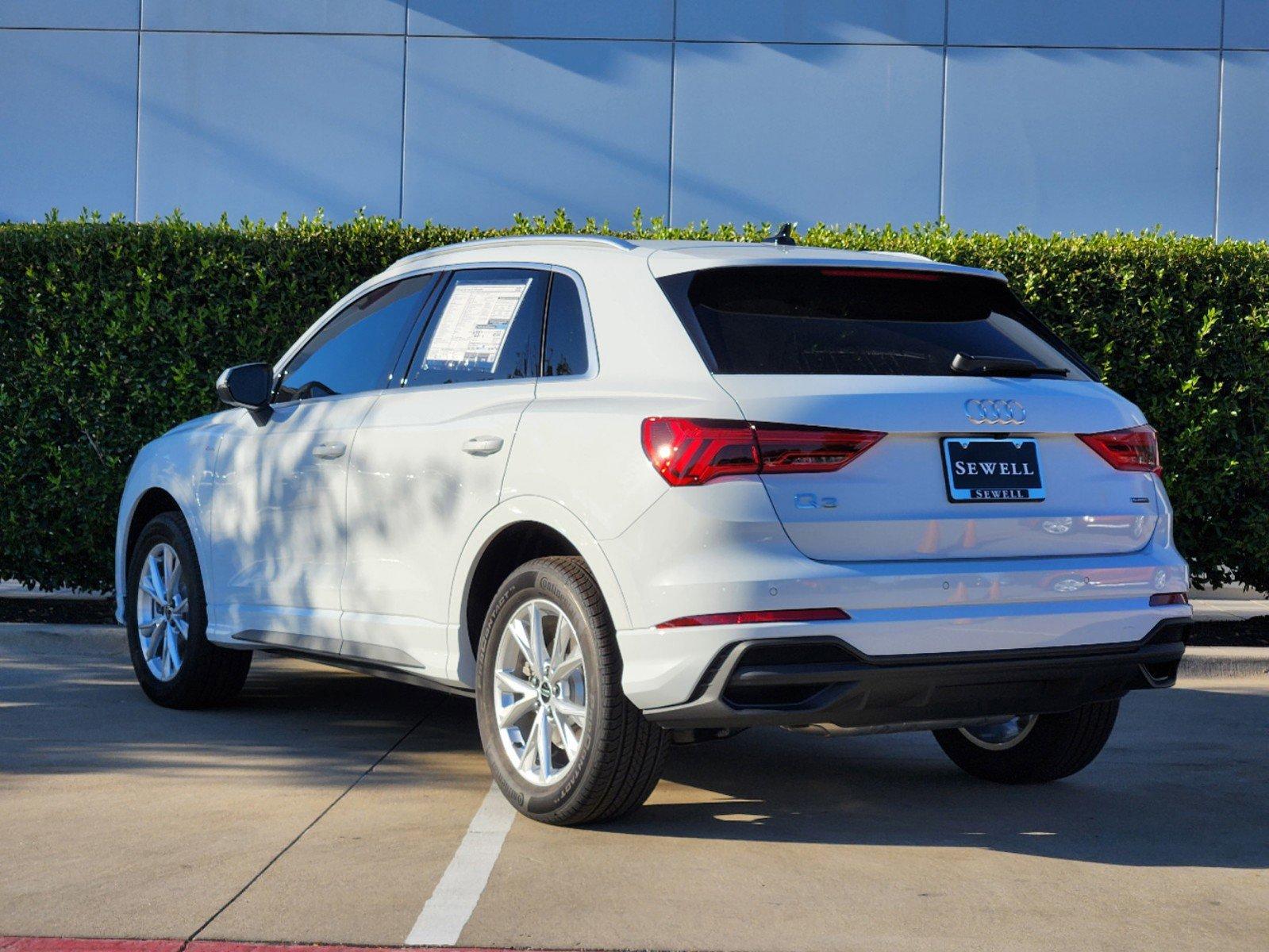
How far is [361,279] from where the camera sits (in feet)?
31.9

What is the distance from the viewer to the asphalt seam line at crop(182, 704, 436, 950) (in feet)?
13.2

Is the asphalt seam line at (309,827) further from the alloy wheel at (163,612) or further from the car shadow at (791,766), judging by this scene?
the alloy wheel at (163,612)

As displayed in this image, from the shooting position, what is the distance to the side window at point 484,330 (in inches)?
215

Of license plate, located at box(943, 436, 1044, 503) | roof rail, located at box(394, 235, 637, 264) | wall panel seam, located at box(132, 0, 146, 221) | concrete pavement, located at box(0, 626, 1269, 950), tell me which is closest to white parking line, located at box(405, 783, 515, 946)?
concrete pavement, located at box(0, 626, 1269, 950)

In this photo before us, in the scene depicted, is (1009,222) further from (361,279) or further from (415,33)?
(361,279)

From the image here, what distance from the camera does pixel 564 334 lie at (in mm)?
5277

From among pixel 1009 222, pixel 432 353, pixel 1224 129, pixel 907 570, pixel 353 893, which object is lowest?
pixel 353 893

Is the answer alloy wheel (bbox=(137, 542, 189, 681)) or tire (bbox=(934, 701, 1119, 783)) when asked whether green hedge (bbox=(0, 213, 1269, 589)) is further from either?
tire (bbox=(934, 701, 1119, 783))

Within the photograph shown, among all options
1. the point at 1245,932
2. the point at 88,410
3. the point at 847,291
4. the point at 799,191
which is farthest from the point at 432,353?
the point at 799,191

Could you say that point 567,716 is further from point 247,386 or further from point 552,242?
point 247,386

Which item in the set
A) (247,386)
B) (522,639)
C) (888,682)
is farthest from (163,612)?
(888,682)

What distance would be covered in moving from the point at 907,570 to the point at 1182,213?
1162cm

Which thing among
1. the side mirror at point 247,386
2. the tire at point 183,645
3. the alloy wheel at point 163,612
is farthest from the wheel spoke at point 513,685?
the alloy wheel at point 163,612

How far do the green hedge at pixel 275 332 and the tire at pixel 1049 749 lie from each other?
4049mm
